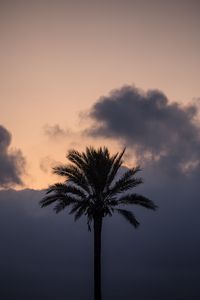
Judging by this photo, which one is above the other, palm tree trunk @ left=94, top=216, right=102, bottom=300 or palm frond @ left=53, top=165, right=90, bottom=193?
palm frond @ left=53, top=165, right=90, bottom=193

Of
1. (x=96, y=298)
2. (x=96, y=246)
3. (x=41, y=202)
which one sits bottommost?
(x=96, y=298)

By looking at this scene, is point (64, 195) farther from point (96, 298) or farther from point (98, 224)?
point (96, 298)

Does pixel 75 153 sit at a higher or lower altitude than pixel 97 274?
higher

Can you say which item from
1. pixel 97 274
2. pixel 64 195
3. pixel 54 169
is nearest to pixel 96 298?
pixel 97 274

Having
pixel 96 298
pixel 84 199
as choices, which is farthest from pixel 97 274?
pixel 84 199

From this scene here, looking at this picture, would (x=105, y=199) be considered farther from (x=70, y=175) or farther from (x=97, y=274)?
(x=97, y=274)

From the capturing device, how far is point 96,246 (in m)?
29.2

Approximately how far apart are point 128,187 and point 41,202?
5.86 metres

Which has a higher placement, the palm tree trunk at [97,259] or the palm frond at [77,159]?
the palm frond at [77,159]

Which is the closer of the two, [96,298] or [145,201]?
[96,298]

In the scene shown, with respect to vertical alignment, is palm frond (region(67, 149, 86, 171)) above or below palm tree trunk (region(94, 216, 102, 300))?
above

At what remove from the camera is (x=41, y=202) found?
29.9m

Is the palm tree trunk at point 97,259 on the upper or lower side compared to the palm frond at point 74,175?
lower

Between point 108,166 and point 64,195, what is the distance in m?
3.49
